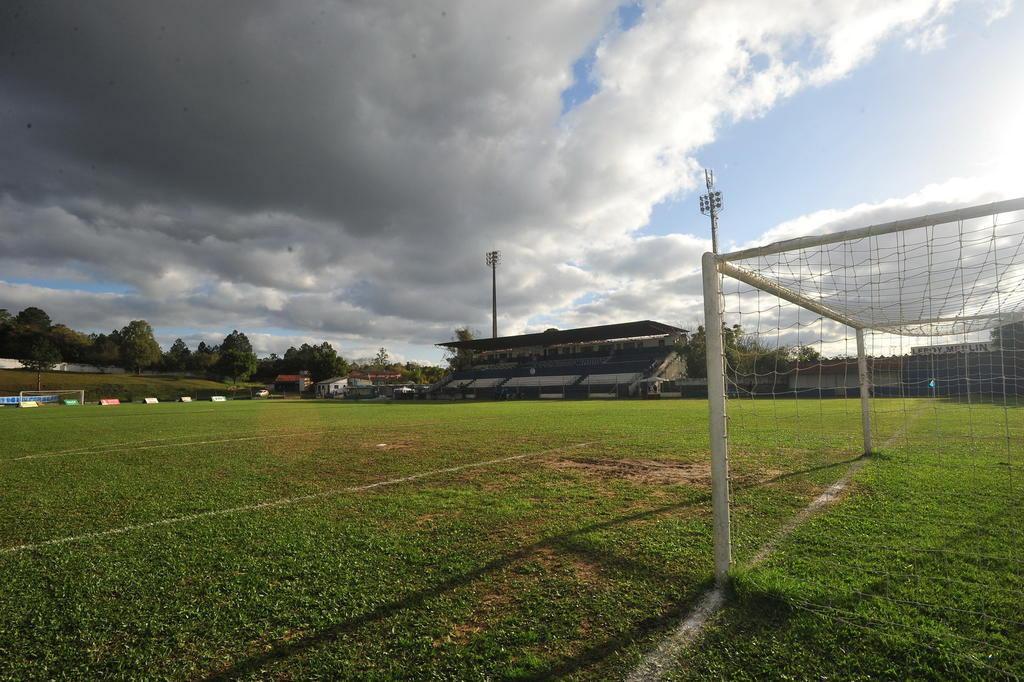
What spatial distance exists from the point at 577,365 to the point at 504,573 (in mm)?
47070

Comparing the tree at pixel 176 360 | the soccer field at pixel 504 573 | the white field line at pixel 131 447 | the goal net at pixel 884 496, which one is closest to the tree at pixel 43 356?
the tree at pixel 176 360

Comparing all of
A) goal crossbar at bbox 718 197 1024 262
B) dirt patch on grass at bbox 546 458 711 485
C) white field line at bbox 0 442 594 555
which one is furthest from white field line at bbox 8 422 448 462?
goal crossbar at bbox 718 197 1024 262

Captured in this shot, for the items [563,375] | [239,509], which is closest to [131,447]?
[239,509]

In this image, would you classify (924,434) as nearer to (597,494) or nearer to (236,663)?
(597,494)

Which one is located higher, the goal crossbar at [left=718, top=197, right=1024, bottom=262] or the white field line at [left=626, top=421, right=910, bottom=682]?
the goal crossbar at [left=718, top=197, right=1024, bottom=262]

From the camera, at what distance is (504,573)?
3242 millimetres

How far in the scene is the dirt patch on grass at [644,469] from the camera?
20.2 feet

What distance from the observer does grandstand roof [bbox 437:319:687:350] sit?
45094 millimetres

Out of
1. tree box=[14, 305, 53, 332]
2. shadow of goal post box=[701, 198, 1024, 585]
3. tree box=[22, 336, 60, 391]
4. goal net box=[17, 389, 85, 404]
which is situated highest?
tree box=[14, 305, 53, 332]

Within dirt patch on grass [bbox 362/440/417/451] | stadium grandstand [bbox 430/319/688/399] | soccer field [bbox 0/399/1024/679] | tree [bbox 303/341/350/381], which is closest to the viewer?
soccer field [bbox 0/399/1024/679]

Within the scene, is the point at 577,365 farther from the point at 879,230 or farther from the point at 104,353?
the point at 104,353

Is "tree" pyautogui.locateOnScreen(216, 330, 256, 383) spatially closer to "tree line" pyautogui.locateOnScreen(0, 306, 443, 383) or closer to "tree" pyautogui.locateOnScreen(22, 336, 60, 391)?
"tree line" pyautogui.locateOnScreen(0, 306, 443, 383)

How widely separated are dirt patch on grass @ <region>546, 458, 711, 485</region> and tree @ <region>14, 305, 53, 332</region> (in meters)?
107

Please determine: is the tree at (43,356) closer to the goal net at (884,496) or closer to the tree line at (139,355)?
the tree line at (139,355)
